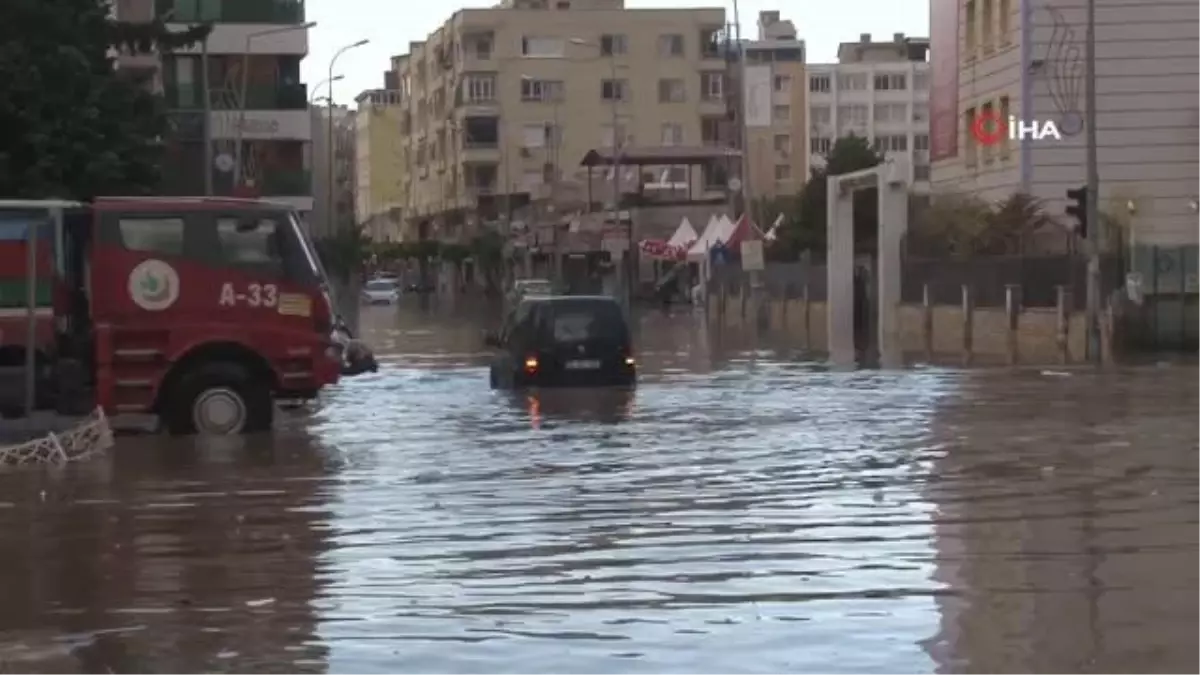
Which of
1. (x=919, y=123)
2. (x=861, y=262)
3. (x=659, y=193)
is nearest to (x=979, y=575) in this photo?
(x=861, y=262)

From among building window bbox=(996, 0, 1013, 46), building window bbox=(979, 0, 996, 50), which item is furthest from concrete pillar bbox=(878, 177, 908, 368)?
building window bbox=(979, 0, 996, 50)

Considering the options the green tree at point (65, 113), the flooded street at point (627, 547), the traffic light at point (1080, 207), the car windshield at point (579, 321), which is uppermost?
the green tree at point (65, 113)

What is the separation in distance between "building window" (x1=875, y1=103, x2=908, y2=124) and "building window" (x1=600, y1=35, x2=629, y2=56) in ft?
166

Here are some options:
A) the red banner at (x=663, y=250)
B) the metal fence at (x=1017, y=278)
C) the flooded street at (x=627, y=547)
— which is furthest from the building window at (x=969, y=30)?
the flooded street at (x=627, y=547)

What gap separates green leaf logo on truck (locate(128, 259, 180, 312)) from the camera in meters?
23.5

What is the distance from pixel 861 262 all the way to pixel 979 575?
4498cm

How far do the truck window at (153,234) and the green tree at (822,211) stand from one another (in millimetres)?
41515

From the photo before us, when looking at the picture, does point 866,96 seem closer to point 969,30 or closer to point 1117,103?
point 969,30

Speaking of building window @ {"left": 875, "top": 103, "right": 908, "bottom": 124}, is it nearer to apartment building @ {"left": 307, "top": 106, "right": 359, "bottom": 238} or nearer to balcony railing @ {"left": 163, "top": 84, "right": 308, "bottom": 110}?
apartment building @ {"left": 307, "top": 106, "right": 359, "bottom": 238}

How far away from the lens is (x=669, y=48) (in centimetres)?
12319

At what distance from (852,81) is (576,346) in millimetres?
141374

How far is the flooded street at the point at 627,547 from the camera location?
35.1 feet

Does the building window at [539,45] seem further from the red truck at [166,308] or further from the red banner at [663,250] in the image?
the red truck at [166,308]

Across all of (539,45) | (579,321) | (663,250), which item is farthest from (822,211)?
(539,45)
